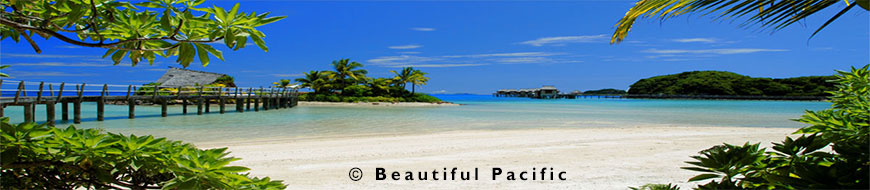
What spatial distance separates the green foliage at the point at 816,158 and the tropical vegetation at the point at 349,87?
1746 inches

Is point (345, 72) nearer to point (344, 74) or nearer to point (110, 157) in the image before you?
point (344, 74)

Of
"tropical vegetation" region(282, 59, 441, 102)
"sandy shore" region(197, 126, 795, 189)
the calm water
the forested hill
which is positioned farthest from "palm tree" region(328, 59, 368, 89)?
the forested hill

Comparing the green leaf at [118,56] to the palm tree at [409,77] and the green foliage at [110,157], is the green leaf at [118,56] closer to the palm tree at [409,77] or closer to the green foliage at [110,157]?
the green foliage at [110,157]

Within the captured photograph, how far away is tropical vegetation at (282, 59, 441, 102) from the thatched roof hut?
26.4ft

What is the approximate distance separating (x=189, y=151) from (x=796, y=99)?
103857 mm

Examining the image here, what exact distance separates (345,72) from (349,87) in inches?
62.3

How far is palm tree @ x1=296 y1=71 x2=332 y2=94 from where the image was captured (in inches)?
1884

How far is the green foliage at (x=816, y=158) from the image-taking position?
1.32 meters

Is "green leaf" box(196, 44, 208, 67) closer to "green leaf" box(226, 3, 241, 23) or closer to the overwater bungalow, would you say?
"green leaf" box(226, 3, 241, 23)

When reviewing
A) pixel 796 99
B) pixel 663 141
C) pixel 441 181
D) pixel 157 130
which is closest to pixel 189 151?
pixel 441 181

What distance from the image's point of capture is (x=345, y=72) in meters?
47.3

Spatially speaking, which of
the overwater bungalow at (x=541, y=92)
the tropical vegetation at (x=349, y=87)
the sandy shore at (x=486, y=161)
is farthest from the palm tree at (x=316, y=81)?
the overwater bungalow at (x=541, y=92)

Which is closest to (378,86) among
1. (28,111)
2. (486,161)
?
(28,111)

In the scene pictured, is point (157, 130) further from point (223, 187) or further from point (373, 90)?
point (373, 90)
